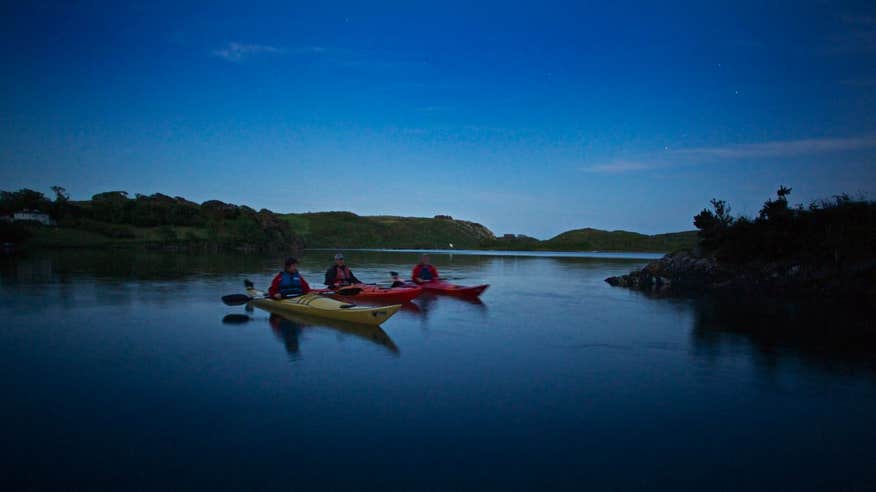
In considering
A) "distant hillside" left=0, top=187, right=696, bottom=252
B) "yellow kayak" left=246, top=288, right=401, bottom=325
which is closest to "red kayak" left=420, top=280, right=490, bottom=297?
"yellow kayak" left=246, top=288, right=401, bottom=325

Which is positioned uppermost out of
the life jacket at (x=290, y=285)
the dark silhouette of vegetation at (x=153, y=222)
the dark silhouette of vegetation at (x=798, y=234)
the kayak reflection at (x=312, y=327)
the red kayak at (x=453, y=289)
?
the dark silhouette of vegetation at (x=153, y=222)

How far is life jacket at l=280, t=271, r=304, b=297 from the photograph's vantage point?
14859 mm

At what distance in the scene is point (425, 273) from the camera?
22453 mm

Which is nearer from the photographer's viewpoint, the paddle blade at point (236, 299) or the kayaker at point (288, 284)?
the kayaker at point (288, 284)

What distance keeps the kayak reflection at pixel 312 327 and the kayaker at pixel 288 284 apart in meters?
0.71

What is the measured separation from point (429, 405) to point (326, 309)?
663 cm

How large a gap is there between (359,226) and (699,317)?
154 metres

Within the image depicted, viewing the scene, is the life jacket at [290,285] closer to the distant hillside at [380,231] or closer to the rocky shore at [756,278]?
Result: the rocky shore at [756,278]

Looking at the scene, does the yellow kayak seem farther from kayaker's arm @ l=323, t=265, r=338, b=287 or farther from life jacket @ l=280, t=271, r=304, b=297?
kayaker's arm @ l=323, t=265, r=338, b=287

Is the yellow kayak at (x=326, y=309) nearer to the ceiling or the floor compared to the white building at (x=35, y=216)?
nearer to the floor

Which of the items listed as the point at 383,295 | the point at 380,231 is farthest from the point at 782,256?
the point at 380,231

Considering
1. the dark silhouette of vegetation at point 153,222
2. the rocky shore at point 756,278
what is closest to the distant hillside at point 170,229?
the dark silhouette of vegetation at point 153,222

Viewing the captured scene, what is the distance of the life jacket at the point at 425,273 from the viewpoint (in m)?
22.3

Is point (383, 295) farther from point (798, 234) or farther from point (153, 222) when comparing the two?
point (153, 222)
